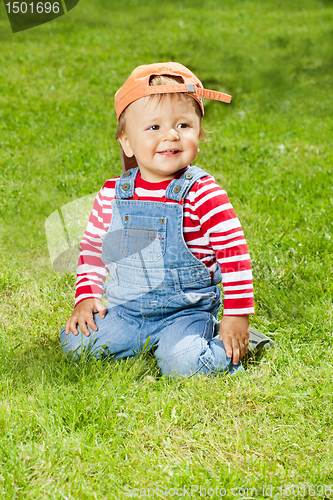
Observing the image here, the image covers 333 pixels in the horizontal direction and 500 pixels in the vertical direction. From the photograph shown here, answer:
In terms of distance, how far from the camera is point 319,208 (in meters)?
4.34

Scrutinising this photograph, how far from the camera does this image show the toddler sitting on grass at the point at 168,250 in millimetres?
2584

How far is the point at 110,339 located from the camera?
2.77 m

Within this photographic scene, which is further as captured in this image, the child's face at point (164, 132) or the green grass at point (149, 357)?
the child's face at point (164, 132)

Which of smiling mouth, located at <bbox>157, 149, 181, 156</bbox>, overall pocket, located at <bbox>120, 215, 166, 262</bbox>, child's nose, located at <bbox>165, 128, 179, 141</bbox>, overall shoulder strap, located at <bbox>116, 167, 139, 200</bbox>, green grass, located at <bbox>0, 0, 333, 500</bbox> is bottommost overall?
green grass, located at <bbox>0, 0, 333, 500</bbox>

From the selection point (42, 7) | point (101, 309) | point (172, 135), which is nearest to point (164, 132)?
point (172, 135)

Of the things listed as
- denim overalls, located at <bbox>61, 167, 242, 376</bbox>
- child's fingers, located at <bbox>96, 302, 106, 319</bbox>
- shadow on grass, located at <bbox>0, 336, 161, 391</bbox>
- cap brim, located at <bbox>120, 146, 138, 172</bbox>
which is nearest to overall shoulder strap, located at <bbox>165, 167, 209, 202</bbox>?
denim overalls, located at <bbox>61, 167, 242, 376</bbox>

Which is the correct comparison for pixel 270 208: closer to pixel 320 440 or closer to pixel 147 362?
pixel 147 362

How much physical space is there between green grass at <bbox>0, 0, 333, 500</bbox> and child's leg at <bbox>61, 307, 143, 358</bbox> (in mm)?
Result: 107

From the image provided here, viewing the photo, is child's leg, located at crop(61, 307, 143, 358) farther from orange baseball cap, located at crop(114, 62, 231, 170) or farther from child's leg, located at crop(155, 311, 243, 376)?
Answer: orange baseball cap, located at crop(114, 62, 231, 170)

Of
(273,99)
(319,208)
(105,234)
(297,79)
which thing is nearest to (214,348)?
(105,234)

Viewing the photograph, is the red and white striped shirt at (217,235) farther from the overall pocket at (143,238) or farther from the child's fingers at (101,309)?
the child's fingers at (101,309)

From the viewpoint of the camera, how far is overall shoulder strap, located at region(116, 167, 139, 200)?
277cm

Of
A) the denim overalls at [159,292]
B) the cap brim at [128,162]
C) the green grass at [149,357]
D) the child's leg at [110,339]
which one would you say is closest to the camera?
the green grass at [149,357]

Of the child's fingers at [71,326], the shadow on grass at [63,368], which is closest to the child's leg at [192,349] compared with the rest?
the shadow on grass at [63,368]
